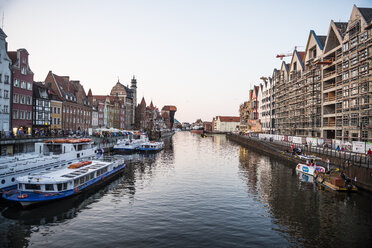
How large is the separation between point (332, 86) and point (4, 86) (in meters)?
78.7

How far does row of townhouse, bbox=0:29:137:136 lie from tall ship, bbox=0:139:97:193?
741 inches

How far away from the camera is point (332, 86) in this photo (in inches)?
2682

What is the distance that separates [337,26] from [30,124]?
83191 millimetres

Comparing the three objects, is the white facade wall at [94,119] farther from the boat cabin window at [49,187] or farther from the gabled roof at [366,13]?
the gabled roof at [366,13]

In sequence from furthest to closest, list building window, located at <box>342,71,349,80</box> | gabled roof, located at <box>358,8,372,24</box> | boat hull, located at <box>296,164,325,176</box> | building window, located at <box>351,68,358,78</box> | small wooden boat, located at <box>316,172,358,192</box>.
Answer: building window, located at <box>342,71,349,80</box> → building window, located at <box>351,68,358,78</box> → gabled roof, located at <box>358,8,372,24</box> → boat hull, located at <box>296,164,325,176</box> → small wooden boat, located at <box>316,172,358,192</box>

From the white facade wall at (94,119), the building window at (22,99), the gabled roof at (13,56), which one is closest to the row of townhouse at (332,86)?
the building window at (22,99)

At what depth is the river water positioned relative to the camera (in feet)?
63.7

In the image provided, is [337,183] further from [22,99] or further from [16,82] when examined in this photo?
[22,99]

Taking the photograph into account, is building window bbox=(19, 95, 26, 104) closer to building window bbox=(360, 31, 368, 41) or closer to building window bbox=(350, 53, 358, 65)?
Result: building window bbox=(350, 53, 358, 65)

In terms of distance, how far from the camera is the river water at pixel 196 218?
63.7ft

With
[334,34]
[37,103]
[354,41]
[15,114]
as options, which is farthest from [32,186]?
[334,34]

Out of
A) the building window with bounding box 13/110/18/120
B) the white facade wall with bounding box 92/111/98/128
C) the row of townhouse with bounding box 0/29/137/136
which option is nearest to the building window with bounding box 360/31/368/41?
the row of townhouse with bounding box 0/29/137/136

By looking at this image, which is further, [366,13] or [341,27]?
[341,27]

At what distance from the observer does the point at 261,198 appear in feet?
101
